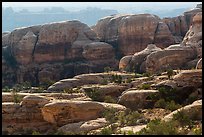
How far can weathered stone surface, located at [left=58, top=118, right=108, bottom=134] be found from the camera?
2216 cm

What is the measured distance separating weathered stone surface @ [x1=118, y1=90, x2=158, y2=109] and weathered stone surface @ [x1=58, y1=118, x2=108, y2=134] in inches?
123

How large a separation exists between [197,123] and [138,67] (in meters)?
20.7

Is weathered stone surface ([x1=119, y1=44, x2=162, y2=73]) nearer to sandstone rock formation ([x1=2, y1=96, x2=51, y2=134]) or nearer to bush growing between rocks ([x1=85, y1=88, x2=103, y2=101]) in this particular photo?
bush growing between rocks ([x1=85, y1=88, x2=103, y2=101])

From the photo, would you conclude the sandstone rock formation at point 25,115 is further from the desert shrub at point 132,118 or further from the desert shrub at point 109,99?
the desert shrub at point 132,118

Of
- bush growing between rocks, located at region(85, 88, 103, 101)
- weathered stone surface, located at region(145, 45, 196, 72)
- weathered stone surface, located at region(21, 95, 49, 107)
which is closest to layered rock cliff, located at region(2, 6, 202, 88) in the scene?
weathered stone surface, located at region(145, 45, 196, 72)

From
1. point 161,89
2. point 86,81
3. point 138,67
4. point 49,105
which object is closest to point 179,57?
point 138,67

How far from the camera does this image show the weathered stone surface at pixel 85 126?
2216cm

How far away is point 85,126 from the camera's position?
22500 millimetres

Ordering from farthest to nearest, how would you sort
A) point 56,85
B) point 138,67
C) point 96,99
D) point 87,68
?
point 87,68, point 138,67, point 56,85, point 96,99

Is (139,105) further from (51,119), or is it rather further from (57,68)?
(57,68)

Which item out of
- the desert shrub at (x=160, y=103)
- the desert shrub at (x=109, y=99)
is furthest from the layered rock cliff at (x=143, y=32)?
the desert shrub at (x=160, y=103)

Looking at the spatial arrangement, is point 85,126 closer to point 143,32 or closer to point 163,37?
point 163,37

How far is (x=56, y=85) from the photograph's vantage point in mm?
34344

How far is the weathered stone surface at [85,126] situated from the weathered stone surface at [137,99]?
3114mm
